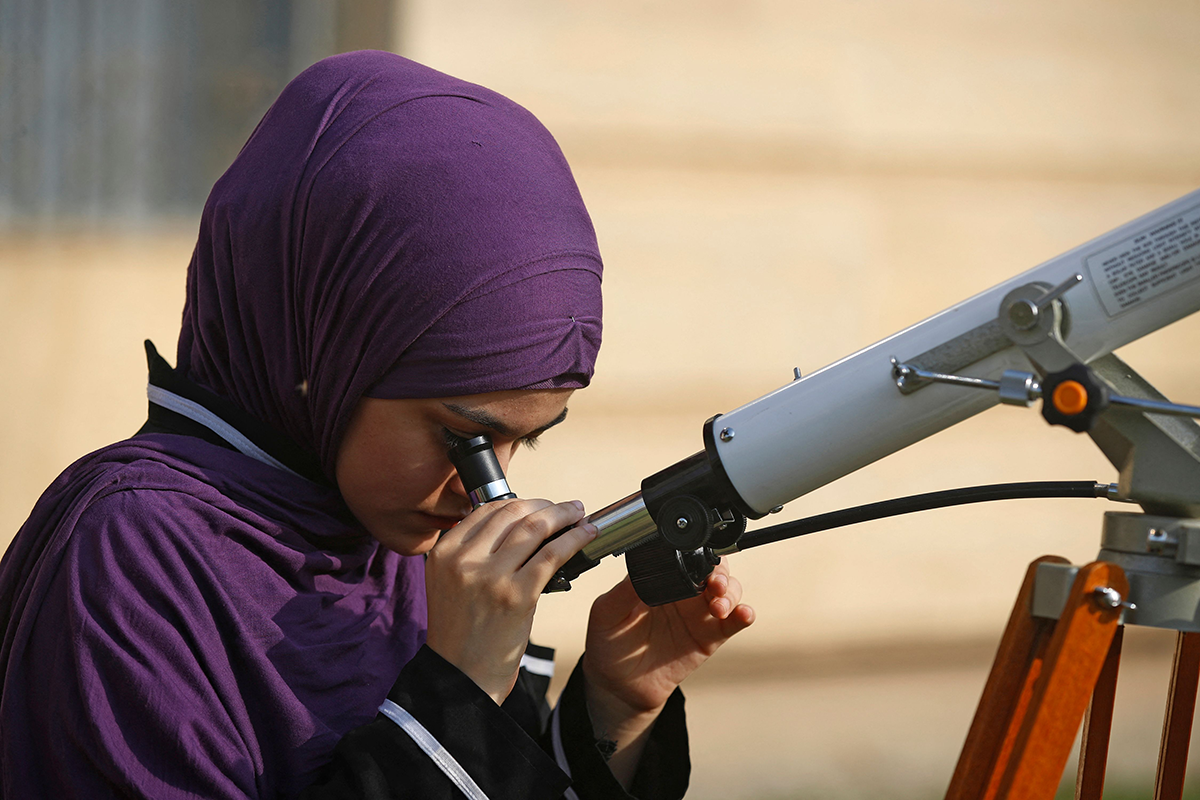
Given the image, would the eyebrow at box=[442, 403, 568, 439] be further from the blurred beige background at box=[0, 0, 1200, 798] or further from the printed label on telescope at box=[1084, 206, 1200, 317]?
the blurred beige background at box=[0, 0, 1200, 798]

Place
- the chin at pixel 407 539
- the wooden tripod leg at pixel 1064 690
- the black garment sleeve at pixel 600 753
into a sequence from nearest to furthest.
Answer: the wooden tripod leg at pixel 1064 690
the chin at pixel 407 539
the black garment sleeve at pixel 600 753

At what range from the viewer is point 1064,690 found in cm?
87

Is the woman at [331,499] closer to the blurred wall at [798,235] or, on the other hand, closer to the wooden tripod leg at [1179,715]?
the wooden tripod leg at [1179,715]

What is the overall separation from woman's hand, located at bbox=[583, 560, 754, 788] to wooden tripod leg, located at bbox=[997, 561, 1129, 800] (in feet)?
2.16

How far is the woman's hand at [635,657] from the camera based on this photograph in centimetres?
153

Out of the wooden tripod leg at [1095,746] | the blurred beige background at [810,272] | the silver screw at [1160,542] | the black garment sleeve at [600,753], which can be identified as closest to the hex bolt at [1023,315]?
the silver screw at [1160,542]

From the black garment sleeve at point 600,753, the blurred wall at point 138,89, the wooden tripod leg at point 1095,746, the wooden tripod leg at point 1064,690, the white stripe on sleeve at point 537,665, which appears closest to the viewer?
the wooden tripod leg at point 1064,690

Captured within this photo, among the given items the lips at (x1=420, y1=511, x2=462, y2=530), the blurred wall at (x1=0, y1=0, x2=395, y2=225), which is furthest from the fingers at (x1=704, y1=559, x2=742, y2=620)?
the blurred wall at (x1=0, y1=0, x2=395, y2=225)

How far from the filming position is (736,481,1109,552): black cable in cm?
114

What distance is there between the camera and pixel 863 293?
3406 mm

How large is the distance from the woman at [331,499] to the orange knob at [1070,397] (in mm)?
542

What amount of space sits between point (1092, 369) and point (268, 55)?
2.66 metres

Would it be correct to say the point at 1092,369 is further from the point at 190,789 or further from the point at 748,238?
the point at 748,238

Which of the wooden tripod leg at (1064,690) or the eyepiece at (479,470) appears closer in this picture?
the wooden tripod leg at (1064,690)
